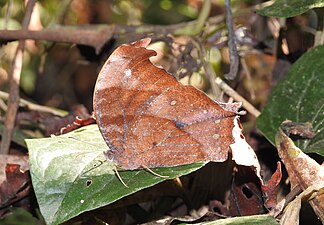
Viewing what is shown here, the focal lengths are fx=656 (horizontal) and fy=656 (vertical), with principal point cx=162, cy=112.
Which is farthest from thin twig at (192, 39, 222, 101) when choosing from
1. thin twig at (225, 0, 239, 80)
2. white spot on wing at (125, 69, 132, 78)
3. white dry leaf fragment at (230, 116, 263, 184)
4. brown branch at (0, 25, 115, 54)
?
white spot on wing at (125, 69, 132, 78)

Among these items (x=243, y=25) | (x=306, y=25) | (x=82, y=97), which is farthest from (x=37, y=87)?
(x=306, y=25)

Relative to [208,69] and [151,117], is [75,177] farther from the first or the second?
[208,69]

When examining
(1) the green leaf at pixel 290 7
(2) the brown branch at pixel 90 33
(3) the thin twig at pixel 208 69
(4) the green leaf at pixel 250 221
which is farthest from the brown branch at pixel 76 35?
(4) the green leaf at pixel 250 221

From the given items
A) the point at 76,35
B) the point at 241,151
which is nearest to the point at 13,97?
the point at 76,35

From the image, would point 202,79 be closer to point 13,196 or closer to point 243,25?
point 243,25

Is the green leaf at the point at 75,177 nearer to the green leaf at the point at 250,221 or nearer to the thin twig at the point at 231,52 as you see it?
the green leaf at the point at 250,221
